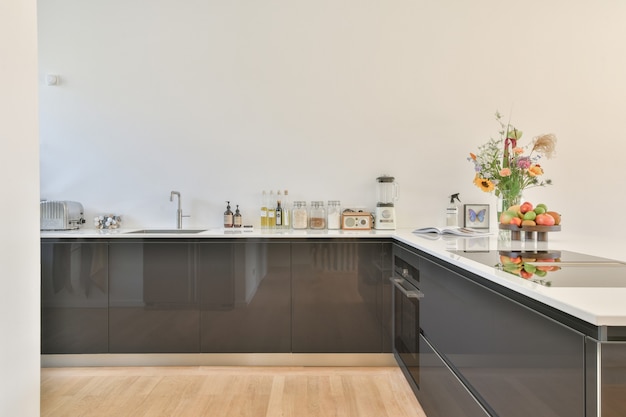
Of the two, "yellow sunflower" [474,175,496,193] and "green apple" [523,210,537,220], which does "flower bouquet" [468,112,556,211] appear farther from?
"green apple" [523,210,537,220]

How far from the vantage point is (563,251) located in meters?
1.80

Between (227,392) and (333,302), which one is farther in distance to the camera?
(333,302)

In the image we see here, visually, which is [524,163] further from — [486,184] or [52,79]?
[52,79]

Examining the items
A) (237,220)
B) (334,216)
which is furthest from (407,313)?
(237,220)

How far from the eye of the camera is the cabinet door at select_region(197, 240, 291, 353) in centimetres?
276

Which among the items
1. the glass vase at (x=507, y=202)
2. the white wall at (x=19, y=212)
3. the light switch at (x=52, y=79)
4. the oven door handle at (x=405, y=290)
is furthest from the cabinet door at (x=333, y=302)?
the light switch at (x=52, y=79)

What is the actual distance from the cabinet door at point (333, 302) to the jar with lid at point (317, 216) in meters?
0.46

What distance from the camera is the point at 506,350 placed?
121 centimetres

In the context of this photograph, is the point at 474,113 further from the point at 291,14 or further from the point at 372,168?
the point at 291,14

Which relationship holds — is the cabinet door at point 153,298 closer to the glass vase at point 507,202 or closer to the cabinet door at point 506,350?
the cabinet door at point 506,350

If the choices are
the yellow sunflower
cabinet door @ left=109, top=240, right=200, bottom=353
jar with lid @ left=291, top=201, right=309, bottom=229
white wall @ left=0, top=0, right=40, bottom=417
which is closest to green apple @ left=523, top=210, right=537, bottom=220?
the yellow sunflower

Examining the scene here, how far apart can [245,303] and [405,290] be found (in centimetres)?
103

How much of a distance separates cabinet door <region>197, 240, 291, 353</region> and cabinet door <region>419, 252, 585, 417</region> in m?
1.18

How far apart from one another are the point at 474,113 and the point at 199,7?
227cm
